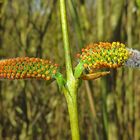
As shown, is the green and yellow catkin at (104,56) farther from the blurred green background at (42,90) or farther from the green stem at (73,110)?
the blurred green background at (42,90)

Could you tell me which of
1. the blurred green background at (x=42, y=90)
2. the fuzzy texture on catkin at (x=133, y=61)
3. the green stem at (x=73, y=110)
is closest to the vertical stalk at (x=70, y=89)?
the green stem at (x=73, y=110)

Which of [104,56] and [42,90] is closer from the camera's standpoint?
[104,56]

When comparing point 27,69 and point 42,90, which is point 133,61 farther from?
point 42,90

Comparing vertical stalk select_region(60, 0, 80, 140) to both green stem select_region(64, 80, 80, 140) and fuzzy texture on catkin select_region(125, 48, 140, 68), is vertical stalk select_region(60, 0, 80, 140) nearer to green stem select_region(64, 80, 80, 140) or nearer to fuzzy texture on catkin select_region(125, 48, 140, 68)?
green stem select_region(64, 80, 80, 140)

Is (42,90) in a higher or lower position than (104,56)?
lower

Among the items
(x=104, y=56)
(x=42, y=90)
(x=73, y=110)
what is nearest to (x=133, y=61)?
(x=104, y=56)
